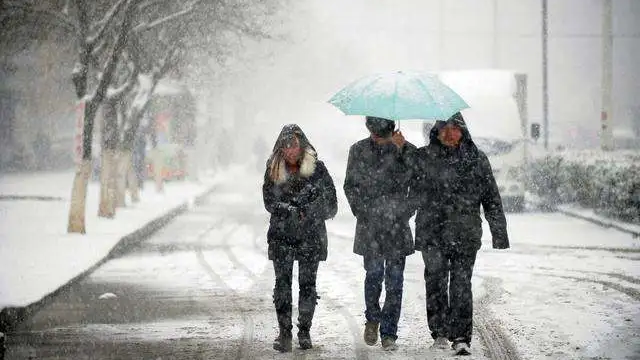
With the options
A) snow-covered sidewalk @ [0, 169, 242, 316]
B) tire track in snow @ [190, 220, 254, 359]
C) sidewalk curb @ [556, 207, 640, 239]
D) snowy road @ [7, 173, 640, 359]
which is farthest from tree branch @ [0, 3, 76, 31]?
sidewalk curb @ [556, 207, 640, 239]

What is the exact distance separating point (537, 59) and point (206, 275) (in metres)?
108

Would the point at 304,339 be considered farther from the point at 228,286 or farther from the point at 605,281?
the point at 605,281

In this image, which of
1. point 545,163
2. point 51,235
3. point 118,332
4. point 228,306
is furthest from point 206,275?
point 545,163

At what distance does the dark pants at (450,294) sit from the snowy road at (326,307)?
219mm

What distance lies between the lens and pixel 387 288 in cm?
721

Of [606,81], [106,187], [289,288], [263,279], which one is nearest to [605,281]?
[263,279]

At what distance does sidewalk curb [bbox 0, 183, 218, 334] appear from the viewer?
8414 millimetres

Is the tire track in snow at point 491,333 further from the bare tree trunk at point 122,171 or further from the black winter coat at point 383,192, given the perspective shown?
the bare tree trunk at point 122,171

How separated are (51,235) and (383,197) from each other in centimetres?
1015

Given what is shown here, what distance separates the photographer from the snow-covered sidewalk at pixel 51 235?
10453 millimetres

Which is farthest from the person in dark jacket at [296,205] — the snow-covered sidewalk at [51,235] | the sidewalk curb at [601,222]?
the sidewalk curb at [601,222]

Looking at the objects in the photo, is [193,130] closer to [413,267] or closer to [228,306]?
[413,267]

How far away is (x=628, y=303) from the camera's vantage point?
30.9 ft

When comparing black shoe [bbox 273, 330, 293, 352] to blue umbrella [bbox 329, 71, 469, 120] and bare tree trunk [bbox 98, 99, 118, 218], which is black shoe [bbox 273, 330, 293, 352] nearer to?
blue umbrella [bbox 329, 71, 469, 120]
